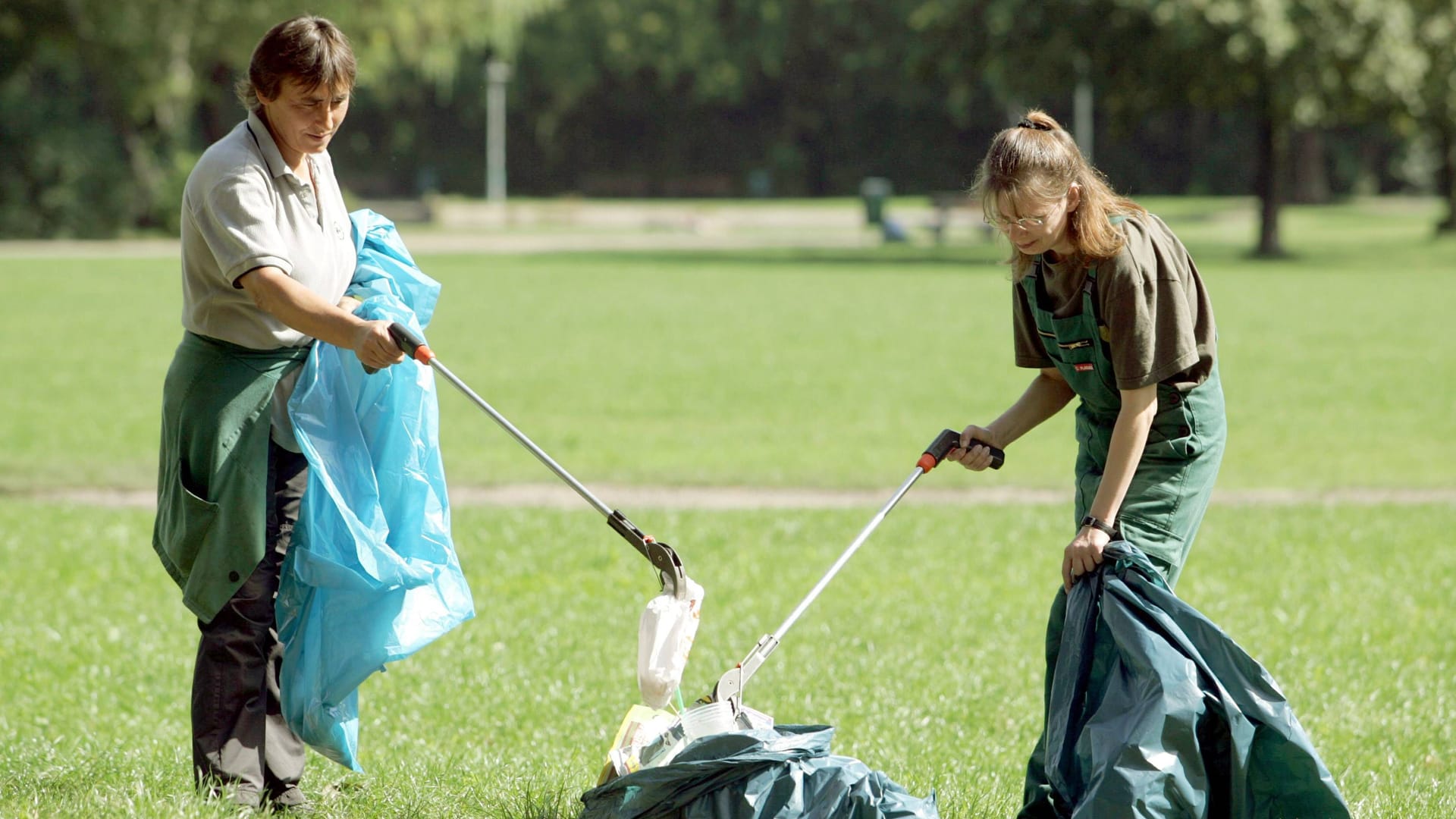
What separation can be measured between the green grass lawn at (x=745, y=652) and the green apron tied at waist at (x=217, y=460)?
0.54 metres

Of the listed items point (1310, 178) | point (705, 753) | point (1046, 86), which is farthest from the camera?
point (1310, 178)

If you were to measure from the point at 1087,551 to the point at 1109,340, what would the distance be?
452mm

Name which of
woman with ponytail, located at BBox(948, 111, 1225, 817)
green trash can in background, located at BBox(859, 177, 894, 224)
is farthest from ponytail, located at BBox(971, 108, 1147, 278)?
green trash can in background, located at BBox(859, 177, 894, 224)

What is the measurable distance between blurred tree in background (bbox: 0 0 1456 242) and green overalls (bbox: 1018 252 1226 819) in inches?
349

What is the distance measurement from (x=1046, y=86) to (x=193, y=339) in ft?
93.9

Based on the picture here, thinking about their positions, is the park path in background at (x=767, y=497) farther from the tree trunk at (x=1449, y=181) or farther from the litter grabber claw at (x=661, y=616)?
the tree trunk at (x=1449, y=181)

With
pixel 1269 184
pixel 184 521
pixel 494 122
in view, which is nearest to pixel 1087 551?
pixel 184 521

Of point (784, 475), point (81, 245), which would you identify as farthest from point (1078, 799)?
point (81, 245)

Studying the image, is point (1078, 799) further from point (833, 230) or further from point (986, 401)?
point (833, 230)

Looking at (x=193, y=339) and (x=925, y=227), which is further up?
(x=193, y=339)

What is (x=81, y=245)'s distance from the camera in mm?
31688

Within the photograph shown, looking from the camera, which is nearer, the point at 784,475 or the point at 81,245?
the point at 784,475

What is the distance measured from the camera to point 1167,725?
10.3ft

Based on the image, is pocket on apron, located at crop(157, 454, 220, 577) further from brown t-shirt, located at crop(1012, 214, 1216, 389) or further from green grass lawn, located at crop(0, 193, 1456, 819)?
brown t-shirt, located at crop(1012, 214, 1216, 389)
